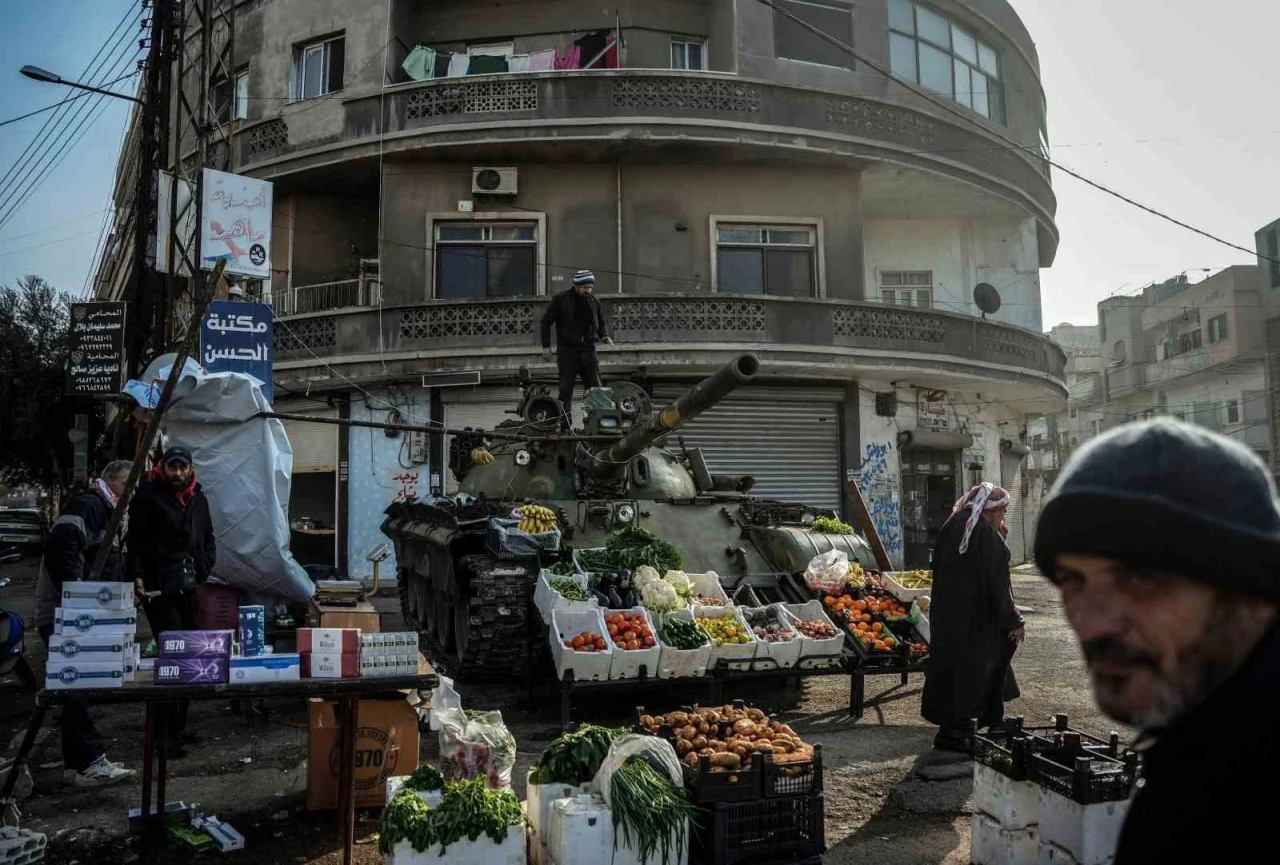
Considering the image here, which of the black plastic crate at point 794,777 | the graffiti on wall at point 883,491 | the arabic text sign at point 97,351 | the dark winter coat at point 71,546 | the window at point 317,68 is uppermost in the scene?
the window at point 317,68

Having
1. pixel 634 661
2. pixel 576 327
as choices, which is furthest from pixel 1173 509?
pixel 576 327

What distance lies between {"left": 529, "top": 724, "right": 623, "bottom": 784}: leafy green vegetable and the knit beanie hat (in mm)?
3406

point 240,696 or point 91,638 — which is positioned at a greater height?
point 91,638

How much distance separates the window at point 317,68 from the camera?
64.0 feet

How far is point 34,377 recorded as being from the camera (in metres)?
30.2

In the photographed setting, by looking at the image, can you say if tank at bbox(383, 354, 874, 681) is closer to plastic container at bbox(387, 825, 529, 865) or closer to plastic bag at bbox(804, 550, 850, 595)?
plastic bag at bbox(804, 550, 850, 595)

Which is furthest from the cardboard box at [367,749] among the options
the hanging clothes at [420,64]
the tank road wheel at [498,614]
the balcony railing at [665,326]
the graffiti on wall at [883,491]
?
the hanging clothes at [420,64]

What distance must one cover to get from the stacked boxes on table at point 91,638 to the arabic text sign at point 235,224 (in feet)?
24.7

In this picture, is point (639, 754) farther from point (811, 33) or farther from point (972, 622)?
point (811, 33)

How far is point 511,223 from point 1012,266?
11106mm

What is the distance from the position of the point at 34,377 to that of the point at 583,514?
27939 mm

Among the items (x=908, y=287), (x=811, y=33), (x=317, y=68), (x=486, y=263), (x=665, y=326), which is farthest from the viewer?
(x=908, y=287)

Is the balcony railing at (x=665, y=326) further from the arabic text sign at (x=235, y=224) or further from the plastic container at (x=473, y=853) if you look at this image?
the plastic container at (x=473, y=853)

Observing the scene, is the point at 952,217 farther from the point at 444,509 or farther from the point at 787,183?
the point at 444,509
